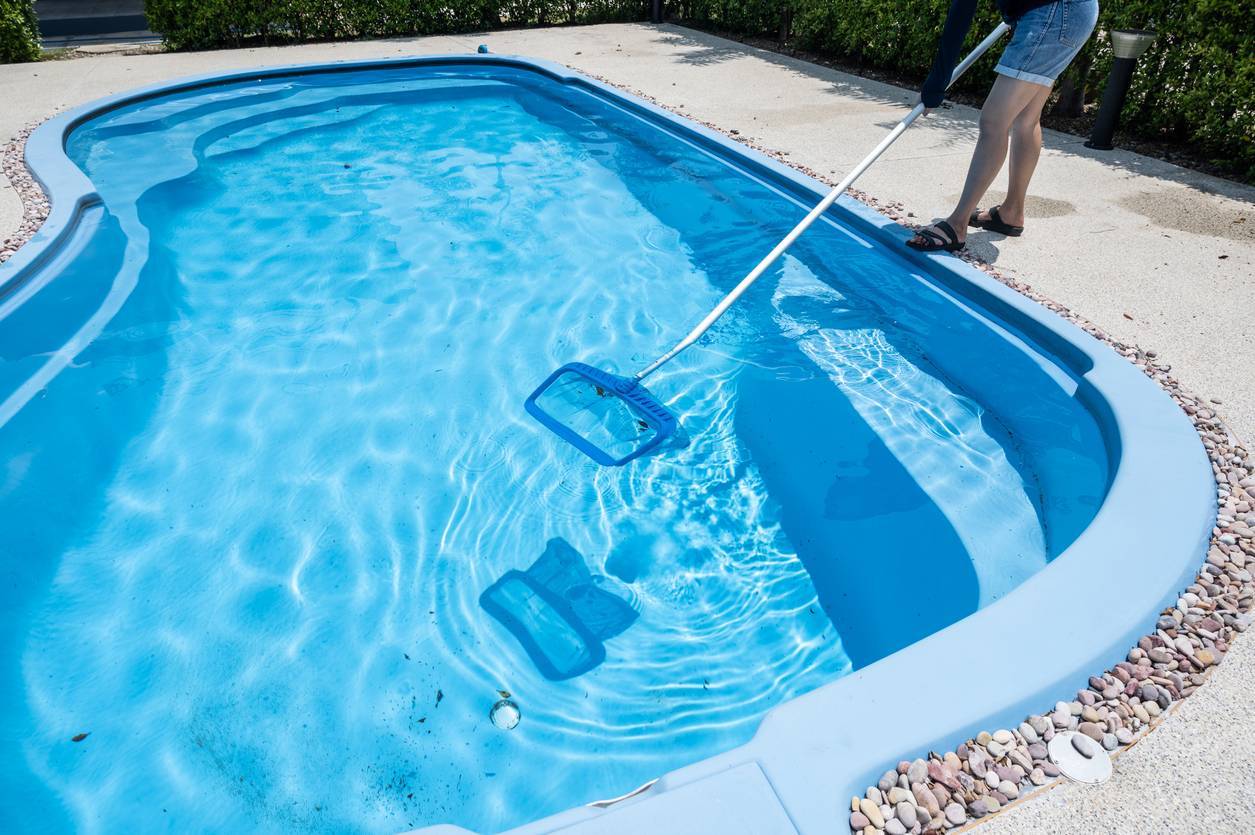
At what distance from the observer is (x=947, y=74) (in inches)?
145

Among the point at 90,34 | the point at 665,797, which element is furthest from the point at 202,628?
the point at 90,34

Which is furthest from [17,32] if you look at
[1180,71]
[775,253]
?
[1180,71]

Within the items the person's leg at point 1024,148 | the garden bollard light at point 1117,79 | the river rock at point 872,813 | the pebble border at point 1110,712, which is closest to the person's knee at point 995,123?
the person's leg at point 1024,148

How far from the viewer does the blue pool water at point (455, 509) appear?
8.02 feet

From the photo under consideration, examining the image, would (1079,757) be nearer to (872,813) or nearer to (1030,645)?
(1030,645)

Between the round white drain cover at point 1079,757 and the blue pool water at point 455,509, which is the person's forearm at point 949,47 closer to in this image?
the blue pool water at point 455,509

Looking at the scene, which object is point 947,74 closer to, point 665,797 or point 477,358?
point 477,358

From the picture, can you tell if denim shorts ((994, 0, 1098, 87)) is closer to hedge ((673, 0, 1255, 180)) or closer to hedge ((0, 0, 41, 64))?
hedge ((673, 0, 1255, 180))

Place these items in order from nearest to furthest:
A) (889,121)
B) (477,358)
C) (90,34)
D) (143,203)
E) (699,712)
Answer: (699,712) < (477,358) < (143,203) < (889,121) < (90,34)

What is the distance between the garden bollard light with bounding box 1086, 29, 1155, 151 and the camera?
504 cm

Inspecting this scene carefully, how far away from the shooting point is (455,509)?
334cm

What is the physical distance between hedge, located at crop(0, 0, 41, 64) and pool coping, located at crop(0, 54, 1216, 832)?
12.0 meters

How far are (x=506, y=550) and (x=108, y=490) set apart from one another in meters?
1.87

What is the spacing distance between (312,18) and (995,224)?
1001 cm
